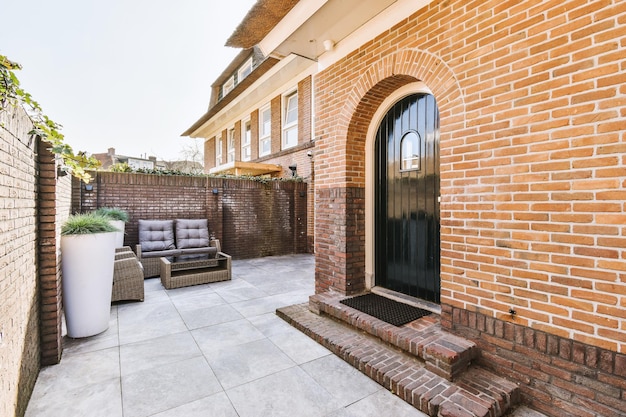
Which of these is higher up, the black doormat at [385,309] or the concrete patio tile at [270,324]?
the black doormat at [385,309]

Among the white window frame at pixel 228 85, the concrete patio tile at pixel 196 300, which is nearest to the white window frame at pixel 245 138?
the white window frame at pixel 228 85

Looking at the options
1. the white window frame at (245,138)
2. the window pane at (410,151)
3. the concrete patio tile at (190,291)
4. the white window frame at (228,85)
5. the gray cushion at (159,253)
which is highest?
the white window frame at (228,85)

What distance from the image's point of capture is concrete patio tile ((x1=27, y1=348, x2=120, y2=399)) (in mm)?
2350

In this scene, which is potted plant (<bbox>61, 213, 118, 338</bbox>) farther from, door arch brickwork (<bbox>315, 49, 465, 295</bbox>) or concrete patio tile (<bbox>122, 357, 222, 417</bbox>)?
door arch brickwork (<bbox>315, 49, 465, 295</bbox>)

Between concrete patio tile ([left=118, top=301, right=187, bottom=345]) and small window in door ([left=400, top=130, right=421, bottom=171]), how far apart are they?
133 inches

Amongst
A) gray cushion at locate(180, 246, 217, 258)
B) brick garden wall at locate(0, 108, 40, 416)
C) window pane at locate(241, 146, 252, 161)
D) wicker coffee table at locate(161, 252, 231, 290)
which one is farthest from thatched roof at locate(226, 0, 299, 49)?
window pane at locate(241, 146, 252, 161)

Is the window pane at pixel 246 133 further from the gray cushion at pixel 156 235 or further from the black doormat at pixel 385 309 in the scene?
the black doormat at pixel 385 309

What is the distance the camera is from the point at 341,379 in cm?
248

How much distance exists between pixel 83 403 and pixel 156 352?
2.60 feet

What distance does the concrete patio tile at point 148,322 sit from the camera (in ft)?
11.0

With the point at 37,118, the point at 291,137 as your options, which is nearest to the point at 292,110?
the point at 291,137

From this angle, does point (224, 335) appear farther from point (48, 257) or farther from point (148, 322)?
point (48, 257)

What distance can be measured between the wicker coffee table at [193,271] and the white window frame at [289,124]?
5439 millimetres

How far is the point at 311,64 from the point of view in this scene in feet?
29.8
